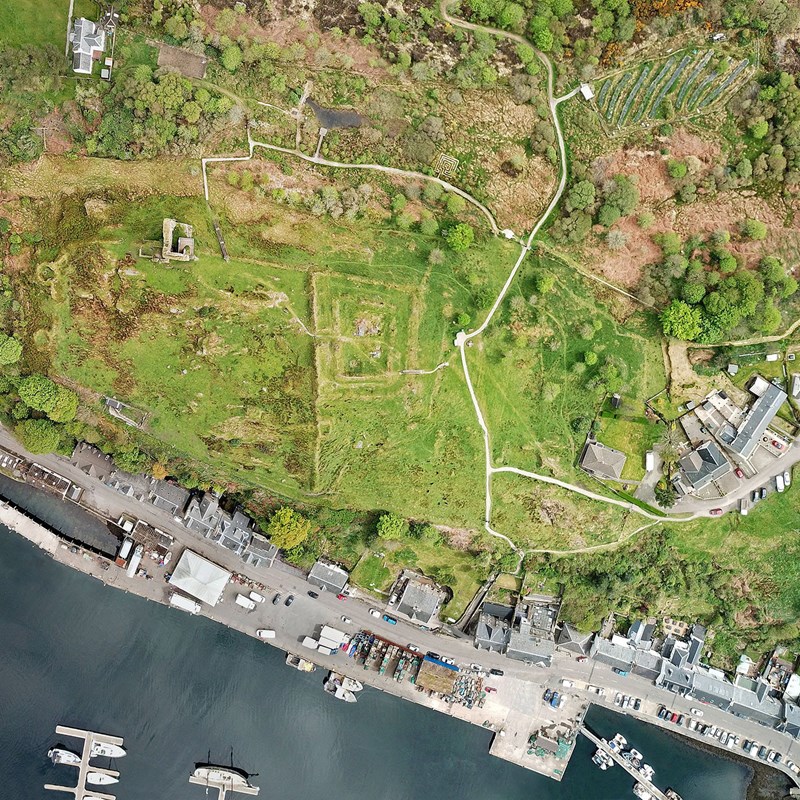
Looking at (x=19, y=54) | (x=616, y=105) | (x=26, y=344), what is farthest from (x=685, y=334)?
(x=19, y=54)

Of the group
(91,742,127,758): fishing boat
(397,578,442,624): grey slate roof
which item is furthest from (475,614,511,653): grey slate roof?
(91,742,127,758): fishing boat

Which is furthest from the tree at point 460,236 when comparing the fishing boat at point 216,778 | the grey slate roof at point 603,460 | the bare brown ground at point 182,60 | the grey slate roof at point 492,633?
the fishing boat at point 216,778

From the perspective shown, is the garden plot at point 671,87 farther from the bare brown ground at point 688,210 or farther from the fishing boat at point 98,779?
the fishing boat at point 98,779

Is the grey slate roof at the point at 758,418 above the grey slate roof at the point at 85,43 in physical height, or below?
below

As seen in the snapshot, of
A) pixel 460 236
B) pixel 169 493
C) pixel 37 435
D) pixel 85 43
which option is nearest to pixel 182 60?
pixel 85 43

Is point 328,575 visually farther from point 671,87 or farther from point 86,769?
point 671,87

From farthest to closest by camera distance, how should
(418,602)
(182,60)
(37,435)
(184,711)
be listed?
(184,711) < (418,602) < (37,435) < (182,60)
